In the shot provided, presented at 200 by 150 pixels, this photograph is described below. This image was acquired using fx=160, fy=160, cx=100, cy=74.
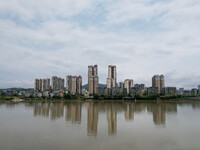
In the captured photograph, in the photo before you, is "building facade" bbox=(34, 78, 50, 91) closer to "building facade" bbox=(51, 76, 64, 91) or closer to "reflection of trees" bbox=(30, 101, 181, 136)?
"building facade" bbox=(51, 76, 64, 91)

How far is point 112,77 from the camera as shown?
305 feet

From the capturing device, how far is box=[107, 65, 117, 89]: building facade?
89.8 metres

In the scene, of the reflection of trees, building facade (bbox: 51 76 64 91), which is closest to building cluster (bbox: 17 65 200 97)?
building facade (bbox: 51 76 64 91)

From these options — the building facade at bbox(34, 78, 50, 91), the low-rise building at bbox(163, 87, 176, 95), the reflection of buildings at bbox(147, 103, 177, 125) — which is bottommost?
the reflection of buildings at bbox(147, 103, 177, 125)

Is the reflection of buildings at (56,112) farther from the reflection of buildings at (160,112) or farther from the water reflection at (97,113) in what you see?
the reflection of buildings at (160,112)

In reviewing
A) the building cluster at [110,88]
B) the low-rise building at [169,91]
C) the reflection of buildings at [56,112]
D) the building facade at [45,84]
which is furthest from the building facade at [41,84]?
the reflection of buildings at [56,112]

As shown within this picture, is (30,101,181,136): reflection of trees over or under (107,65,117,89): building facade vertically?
under

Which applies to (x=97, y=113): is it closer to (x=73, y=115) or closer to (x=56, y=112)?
(x=73, y=115)

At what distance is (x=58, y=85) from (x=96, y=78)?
3536cm

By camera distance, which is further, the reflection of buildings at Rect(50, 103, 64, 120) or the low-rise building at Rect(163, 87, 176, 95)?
the low-rise building at Rect(163, 87, 176, 95)

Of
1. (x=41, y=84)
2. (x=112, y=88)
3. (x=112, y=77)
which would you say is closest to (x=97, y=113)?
(x=112, y=88)

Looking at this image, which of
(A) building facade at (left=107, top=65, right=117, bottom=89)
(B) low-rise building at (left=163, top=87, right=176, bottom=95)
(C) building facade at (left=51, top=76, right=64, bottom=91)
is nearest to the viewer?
(A) building facade at (left=107, top=65, right=117, bottom=89)

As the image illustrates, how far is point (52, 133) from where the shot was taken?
46.5 feet

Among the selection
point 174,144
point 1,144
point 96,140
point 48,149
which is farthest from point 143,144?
point 1,144
